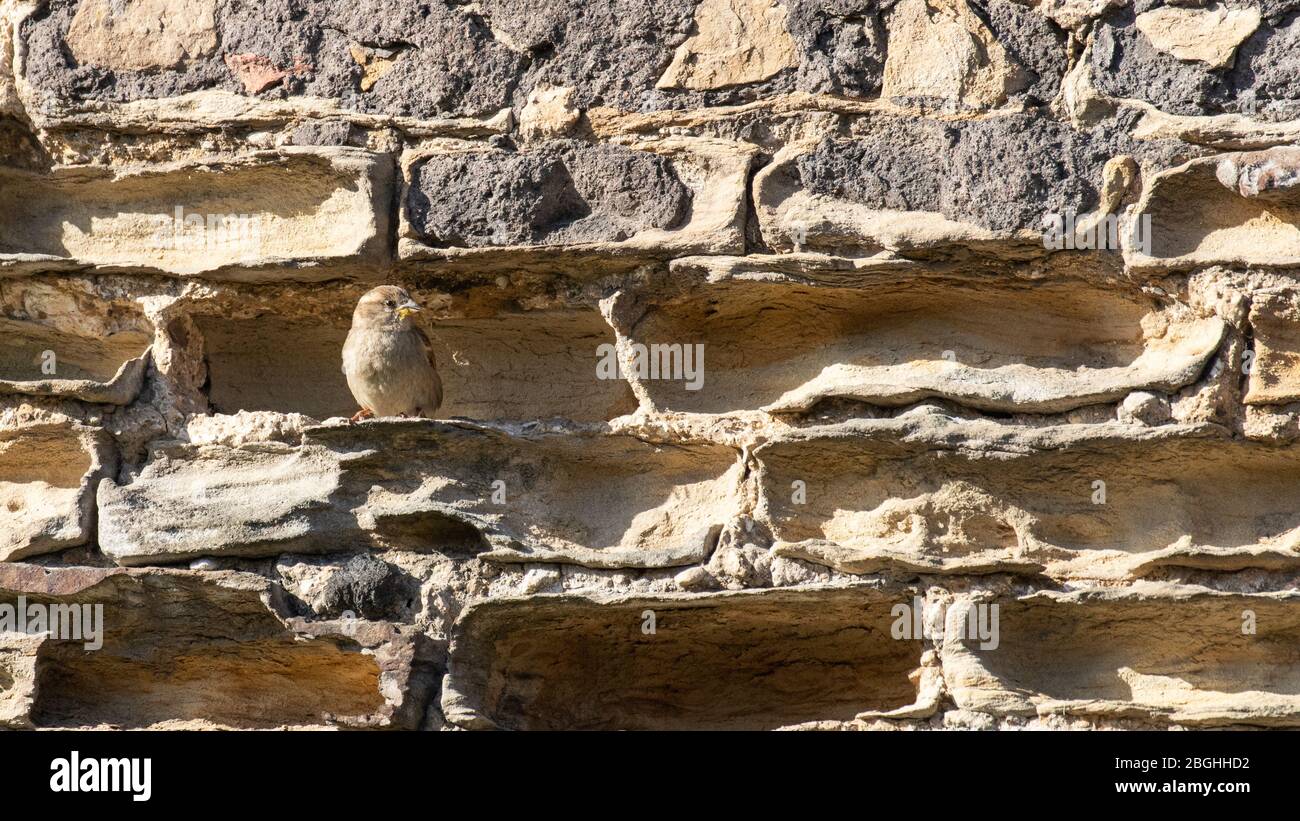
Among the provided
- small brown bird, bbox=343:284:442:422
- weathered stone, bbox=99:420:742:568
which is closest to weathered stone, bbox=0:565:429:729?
weathered stone, bbox=99:420:742:568

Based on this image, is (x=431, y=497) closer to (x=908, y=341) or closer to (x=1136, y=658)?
(x=908, y=341)

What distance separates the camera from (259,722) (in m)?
4.64

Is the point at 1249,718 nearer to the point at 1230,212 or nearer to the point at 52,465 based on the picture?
the point at 1230,212

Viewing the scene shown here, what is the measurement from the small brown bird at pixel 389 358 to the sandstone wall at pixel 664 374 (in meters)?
0.11

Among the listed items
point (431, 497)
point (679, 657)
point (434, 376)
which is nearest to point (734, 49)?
point (434, 376)

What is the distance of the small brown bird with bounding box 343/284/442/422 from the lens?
15.6 feet

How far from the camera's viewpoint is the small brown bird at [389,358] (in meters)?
4.75

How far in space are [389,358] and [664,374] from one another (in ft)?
2.27

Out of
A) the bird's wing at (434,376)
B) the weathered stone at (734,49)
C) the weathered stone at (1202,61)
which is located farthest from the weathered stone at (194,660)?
the weathered stone at (1202,61)

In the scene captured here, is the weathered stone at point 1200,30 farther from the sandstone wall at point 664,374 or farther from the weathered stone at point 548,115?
the weathered stone at point 548,115

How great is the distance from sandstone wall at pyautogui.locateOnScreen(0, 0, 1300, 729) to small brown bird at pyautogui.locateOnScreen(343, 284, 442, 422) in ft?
0.37

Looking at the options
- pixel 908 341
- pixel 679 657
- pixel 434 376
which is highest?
pixel 908 341

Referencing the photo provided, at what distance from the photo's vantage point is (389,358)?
15.4ft

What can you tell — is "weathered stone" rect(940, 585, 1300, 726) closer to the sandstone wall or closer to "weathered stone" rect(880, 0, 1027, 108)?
the sandstone wall
